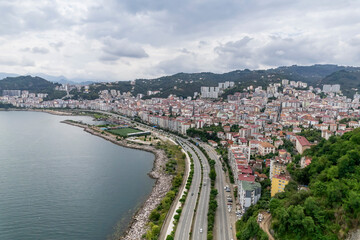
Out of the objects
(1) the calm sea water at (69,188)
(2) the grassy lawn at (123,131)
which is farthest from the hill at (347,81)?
A: (1) the calm sea water at (69,188)

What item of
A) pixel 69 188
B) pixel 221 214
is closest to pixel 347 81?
pixel 221 214

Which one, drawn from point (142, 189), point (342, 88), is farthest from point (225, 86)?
point (142, 189)

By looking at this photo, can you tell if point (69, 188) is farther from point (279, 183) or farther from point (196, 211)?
point (279, 183)

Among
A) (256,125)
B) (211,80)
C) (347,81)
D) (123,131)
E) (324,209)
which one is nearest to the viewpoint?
(324,209)

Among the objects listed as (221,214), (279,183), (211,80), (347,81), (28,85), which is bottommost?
(221,214)

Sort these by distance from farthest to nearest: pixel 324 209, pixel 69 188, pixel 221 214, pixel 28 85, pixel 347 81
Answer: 1. pixel 28 85
2. pixel 347 81
3. pixel 69 188
4. pixel 221 214
5. pixel 324 209

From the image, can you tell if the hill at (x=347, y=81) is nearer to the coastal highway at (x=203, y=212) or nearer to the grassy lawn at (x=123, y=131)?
the grassy lawn at (x=123, y=131)

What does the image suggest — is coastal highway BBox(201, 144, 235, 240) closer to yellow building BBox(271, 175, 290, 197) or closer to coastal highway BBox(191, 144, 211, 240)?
coastal highway BBox(191, 144, 211, 240)

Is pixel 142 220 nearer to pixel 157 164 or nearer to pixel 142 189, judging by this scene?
pixel 142 189

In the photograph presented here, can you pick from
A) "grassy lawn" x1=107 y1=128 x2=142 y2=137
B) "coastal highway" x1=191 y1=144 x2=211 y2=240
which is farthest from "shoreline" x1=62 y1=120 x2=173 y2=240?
"grassy lawn" x1=107 y1=128 x2=142 y2=137
